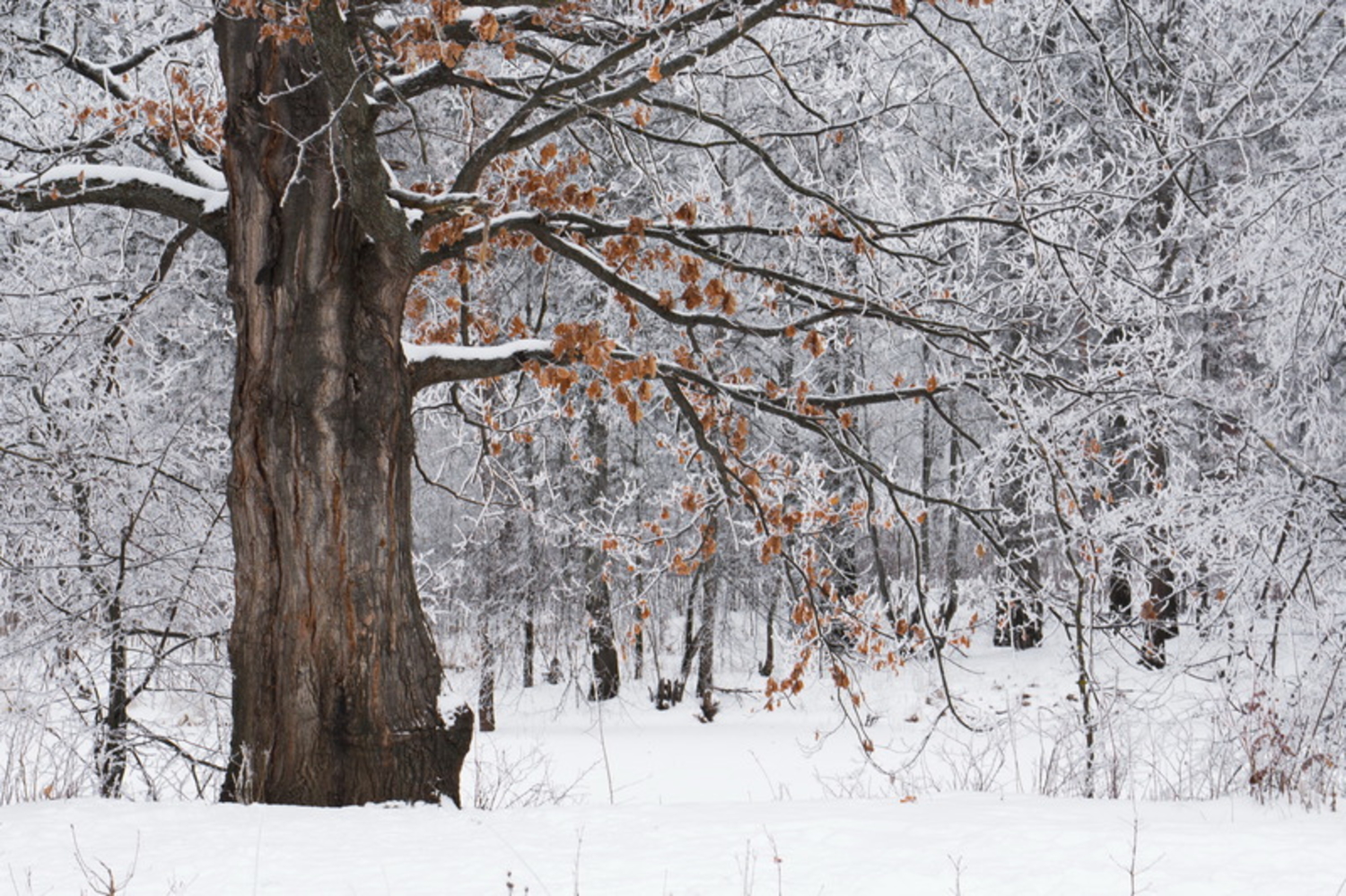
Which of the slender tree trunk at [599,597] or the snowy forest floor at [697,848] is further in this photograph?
the slender tree trunk at [599,597]

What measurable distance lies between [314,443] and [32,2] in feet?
15.5

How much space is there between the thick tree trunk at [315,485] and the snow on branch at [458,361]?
0.25m

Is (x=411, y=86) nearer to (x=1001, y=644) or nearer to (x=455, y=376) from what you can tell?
(x=455, y=376)

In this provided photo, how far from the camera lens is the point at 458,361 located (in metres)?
6.09

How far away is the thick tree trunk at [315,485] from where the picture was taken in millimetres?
5309

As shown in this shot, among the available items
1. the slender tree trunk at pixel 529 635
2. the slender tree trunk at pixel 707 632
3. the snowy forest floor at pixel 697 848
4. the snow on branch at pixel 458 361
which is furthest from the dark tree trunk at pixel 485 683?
the snow on branch at pixel 458 361

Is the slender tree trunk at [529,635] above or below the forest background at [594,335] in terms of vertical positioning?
below

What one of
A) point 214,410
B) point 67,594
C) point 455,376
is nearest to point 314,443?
point 455,376

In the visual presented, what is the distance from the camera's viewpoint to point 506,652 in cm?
1662

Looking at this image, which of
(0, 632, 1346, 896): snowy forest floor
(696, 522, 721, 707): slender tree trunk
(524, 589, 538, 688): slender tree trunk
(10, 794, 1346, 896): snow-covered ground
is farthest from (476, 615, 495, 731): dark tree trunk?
(10, 794, 1346, 896): snow-covered ground

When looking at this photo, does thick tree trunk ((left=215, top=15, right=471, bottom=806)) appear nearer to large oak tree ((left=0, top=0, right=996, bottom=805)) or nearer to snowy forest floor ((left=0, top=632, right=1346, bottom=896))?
large oak tree ((left=0, top=0, right=996, bottom=805))

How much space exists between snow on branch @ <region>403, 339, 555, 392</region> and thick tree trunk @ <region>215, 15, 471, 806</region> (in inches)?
10.0

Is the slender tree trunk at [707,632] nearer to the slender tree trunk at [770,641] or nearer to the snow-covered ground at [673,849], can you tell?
the slender tree trunk at [770,641]

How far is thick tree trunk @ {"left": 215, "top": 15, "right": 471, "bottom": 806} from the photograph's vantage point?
531 cm
